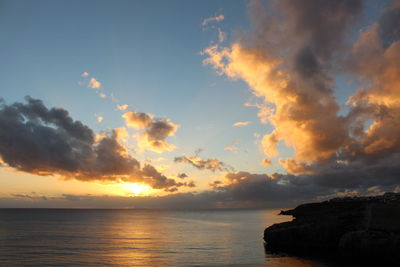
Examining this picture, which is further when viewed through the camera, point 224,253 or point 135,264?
point 224,253

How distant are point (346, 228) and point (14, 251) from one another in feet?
192

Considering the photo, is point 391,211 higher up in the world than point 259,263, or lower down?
higher up

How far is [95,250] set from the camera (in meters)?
57.7

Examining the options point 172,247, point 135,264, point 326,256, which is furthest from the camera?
point 172,247

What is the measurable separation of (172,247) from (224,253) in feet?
42.2

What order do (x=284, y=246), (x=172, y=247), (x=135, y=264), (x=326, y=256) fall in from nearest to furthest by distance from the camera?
(x=135, y=264) < (x=326, y=256) < (x=284, y=246) < (x=172, y=247)

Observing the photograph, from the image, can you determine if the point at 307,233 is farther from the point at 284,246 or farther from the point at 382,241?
the point at 382,241

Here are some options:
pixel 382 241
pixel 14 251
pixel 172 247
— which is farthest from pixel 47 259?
pixel 382 241

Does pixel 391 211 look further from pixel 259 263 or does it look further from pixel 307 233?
pixel 259 263

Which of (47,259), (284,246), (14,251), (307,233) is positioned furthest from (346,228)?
(14,251)

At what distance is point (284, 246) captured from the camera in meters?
57.3

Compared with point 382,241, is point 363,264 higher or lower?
lower

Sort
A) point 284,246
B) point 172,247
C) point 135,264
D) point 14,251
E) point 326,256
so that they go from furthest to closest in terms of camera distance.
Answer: point 172,247 < point 284,246 < point 14,251 < point 326,256 < point 135,264

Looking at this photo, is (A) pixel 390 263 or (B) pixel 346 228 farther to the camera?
(B) pixel 346 228
